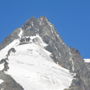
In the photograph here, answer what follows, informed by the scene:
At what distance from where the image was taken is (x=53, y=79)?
576 feet

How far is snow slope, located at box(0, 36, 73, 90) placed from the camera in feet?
535

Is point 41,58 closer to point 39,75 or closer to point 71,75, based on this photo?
point 71,75

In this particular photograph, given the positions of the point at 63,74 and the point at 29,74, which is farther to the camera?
the point at 63,74

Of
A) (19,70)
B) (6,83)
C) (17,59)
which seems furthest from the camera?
(17,59)

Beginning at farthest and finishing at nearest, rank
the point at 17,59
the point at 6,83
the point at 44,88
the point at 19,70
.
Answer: the point at 17,59 → the point at 19,70 → the point at 44,88 → the point at 6,83

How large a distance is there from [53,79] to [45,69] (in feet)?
27.5

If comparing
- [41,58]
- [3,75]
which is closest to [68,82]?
[41,58]

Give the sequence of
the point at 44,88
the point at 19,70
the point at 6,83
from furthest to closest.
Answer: the point at 19,70
the point at 44,88
the point at 6,83

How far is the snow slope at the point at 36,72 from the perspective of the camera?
163 metres

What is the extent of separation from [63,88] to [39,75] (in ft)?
27.7

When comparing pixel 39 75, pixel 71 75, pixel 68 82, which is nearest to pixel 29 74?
pixel 39 75

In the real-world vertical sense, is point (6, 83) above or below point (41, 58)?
below

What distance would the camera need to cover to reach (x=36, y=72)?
175625 millimetres

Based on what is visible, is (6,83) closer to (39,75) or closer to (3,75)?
(3,75)
